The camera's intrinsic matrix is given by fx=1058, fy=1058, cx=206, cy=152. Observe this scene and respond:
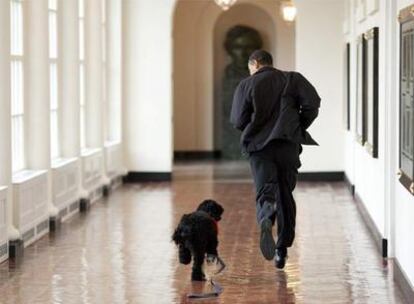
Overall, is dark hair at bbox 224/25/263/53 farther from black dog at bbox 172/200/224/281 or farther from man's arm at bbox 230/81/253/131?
black dog at bbox 172/200/224/281

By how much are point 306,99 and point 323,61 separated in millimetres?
9587

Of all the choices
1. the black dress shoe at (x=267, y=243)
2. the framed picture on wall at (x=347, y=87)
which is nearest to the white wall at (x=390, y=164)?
the black dress shoe at (x=267, y=243)

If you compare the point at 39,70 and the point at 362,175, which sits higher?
the point at 39,70

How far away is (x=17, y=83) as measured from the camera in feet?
38.1

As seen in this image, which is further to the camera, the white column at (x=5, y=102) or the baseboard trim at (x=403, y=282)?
the white column at (x=5, y=102)

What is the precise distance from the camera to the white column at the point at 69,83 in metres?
13.8

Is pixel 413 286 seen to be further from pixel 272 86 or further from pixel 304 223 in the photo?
pixel 304 223

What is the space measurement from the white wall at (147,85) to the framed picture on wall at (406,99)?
1043cm

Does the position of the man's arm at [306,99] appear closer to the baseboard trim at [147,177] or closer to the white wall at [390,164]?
the white wall at [390,164]

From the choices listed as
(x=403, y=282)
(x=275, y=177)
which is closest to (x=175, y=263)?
(x=275, y=177)

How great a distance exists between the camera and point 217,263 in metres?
8.74

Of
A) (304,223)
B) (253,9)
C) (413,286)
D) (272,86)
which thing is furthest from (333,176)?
(413,286)

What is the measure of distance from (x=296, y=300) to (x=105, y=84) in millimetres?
10205

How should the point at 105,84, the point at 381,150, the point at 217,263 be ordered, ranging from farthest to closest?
1. the point at 105,84
2. the point at 381,150
3. the point at 217,263
